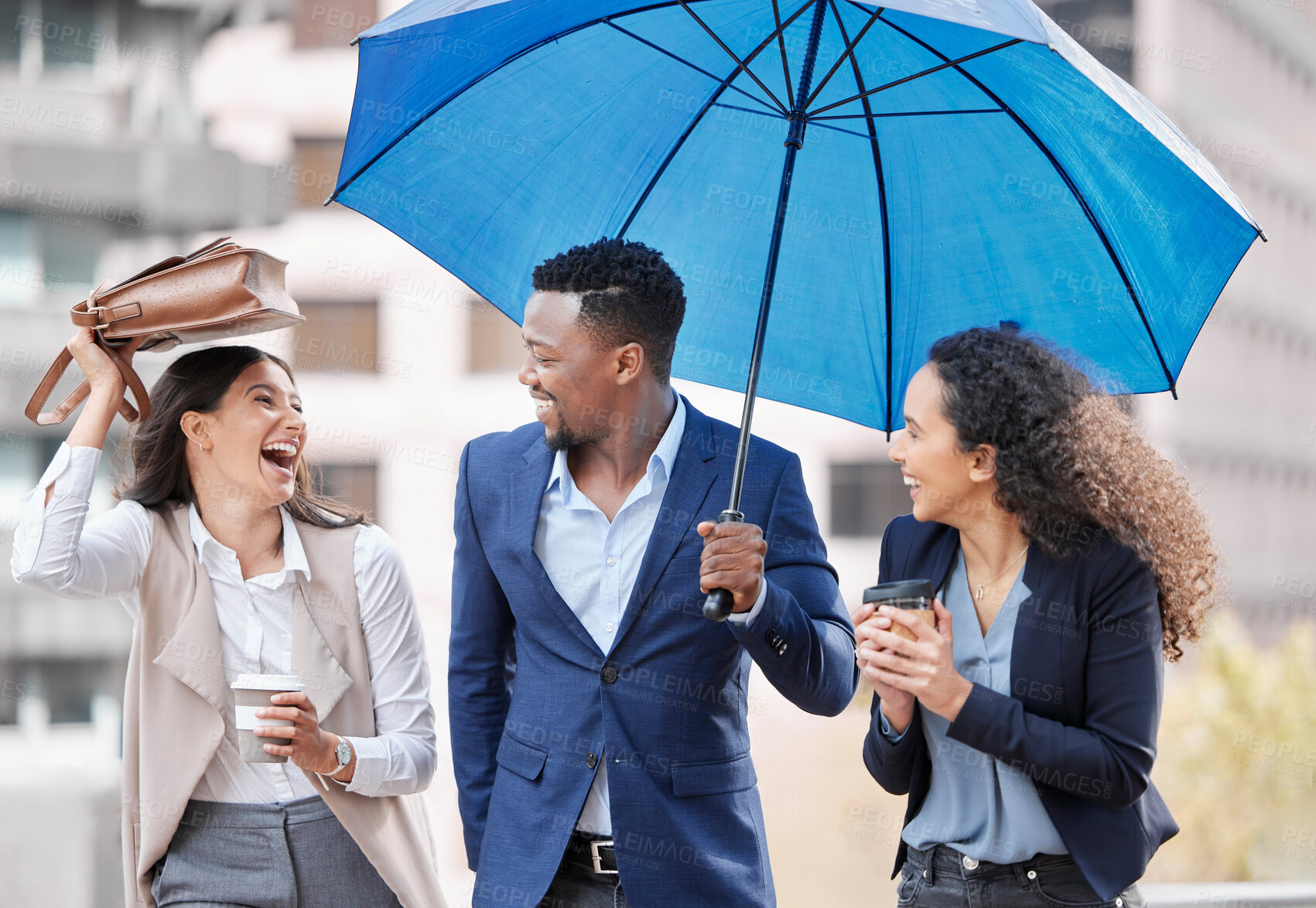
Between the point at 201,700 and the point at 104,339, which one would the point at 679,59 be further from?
the point at 201,700

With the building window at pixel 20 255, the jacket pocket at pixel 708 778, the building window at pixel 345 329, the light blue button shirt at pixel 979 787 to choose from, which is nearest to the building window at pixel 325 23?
the building window at pixel 345 329

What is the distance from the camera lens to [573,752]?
2500mm

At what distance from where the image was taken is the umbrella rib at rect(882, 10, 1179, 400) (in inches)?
102

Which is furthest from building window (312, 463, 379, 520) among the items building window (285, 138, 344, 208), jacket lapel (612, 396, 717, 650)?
jacket lapel (612, 396, 717, 650)

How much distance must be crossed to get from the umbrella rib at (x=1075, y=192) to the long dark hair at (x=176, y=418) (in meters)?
1.69

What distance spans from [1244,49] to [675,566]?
60.4 m

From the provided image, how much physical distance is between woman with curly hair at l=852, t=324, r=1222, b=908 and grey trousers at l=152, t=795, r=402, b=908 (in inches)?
48.9

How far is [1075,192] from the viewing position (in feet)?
8.71

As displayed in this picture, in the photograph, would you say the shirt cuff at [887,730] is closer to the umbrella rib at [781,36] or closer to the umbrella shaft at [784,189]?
the umbrella shaft at [784,189]

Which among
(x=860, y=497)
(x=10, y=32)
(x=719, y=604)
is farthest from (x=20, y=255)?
(x=860, y=497)

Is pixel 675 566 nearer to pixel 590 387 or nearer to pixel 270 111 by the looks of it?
pixel 590 387

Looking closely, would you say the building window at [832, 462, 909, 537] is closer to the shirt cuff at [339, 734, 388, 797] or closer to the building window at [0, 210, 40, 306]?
the building window at [0, 210, 40, 306]

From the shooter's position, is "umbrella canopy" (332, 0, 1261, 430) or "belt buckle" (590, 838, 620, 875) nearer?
"belt buckle" (590, 838, 620, 875)

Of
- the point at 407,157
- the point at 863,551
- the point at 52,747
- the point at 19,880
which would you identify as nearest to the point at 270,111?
the point at 52,747
